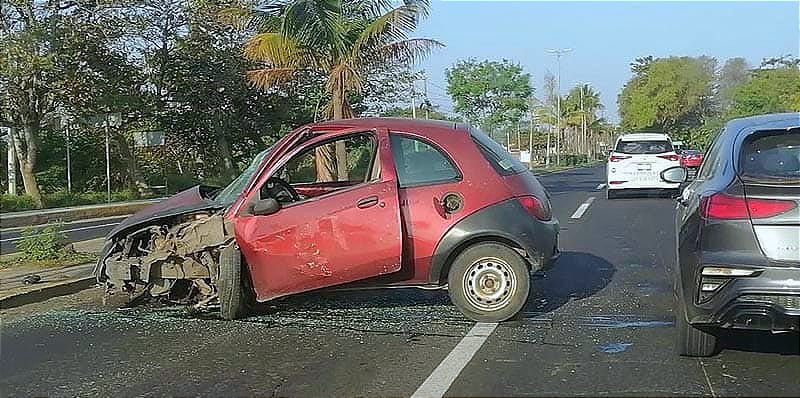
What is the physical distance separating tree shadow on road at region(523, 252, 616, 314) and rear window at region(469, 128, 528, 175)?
125 cm

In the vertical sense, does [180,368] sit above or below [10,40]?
below

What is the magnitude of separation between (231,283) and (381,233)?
133 cm

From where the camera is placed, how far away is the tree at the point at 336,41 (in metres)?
19.5

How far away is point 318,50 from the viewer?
797 inches

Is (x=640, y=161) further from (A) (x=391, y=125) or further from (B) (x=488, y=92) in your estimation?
(B) (x=488, y=92)

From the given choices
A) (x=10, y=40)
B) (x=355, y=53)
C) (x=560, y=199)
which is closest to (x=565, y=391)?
(x=355, y=53)

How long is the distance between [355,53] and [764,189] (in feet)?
50.7

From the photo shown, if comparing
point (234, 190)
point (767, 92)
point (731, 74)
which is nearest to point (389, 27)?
point (234, 190)

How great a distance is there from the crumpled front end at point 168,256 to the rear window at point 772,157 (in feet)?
13.5

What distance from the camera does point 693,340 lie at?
6.06m

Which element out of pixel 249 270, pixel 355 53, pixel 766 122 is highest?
pixel 355 53

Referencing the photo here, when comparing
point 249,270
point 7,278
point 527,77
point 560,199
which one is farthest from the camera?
point 527,77

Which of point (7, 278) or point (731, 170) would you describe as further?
point (7, 278)

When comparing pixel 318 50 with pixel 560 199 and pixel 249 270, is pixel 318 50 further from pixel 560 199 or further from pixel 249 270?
pixel 249 270
